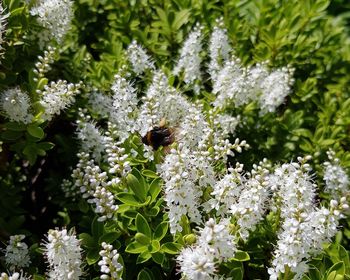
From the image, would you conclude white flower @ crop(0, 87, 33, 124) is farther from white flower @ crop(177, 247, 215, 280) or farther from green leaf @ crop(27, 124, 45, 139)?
white flower @ crop(177, 247, 215, 280)

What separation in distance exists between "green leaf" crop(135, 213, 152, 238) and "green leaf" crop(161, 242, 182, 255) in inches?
3.4

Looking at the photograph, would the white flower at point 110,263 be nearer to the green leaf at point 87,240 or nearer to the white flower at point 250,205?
the green leaf at point 87,240

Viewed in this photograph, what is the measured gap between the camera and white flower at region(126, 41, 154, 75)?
9.52 ft

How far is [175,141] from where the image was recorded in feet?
7.46

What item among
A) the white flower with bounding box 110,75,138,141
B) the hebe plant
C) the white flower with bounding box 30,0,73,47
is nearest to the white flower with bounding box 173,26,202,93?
the hebe plant

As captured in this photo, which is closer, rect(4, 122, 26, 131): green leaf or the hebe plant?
the hebe plant

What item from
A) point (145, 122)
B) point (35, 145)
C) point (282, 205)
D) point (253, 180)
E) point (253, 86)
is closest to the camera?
point (253, 180)

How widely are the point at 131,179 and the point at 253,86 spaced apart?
3.51ft

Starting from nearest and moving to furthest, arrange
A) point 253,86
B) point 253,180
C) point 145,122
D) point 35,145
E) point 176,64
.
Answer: point 253,180
point 145,122
point 35,145
point 253,86
point 176,64

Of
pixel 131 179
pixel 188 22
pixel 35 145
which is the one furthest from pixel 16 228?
pixel 188 22

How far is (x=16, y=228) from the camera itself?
262 cm

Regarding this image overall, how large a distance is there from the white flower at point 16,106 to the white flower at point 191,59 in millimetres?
894

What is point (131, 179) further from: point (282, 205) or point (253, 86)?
point (253, 86)

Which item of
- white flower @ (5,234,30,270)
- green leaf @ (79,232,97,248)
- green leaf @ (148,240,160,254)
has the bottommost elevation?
white flower @ (5,234,30,270)
